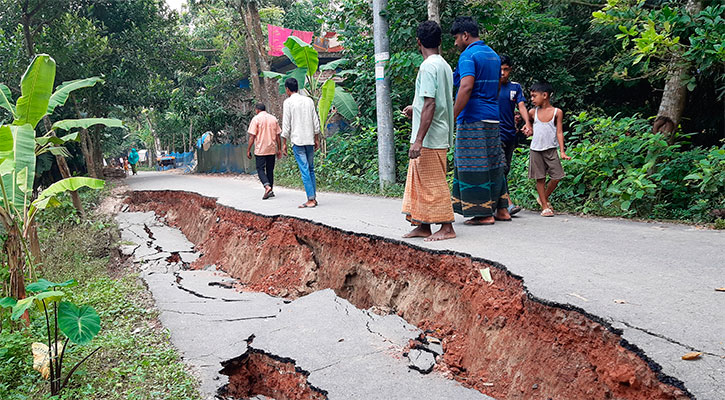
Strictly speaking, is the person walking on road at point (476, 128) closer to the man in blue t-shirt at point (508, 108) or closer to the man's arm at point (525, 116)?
the man in blue t-shirt at point (508, 108)

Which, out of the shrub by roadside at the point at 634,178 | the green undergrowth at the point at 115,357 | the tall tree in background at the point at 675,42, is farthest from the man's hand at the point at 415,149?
the tall tree in background at the point at 675,42

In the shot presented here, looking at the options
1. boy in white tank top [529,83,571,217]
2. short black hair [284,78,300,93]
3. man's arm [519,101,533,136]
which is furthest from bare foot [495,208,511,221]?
short black hair [284,78,300,93]

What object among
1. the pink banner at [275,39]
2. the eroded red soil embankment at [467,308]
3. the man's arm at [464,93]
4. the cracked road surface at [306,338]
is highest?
the pink banner at [275,39]

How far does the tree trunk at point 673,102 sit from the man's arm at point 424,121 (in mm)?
3941

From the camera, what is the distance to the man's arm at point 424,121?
417cm

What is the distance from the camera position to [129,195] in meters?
13.2

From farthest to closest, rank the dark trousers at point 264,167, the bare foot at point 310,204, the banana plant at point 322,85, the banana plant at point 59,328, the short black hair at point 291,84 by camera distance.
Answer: the banana plant at point 322,85, the dark trousers at point 264,167, the bare foot at point 310,204, the short black hair at point 291,84, the banana plant at point 59,328

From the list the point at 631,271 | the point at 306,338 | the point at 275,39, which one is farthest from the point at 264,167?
the point at 275,39

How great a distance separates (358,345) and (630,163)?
455 cm

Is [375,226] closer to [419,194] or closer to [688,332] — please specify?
[419,194]

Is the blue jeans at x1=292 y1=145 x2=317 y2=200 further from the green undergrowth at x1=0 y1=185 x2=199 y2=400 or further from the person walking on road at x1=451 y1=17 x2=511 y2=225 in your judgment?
the person walking on road at x1=451 y1=17 x2=511 y2=225

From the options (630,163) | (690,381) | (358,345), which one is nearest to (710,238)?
(630,163)

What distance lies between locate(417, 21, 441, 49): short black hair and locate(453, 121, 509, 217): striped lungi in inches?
36.4

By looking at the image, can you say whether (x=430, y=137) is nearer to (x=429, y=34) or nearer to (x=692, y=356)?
(x=429, y=34)
